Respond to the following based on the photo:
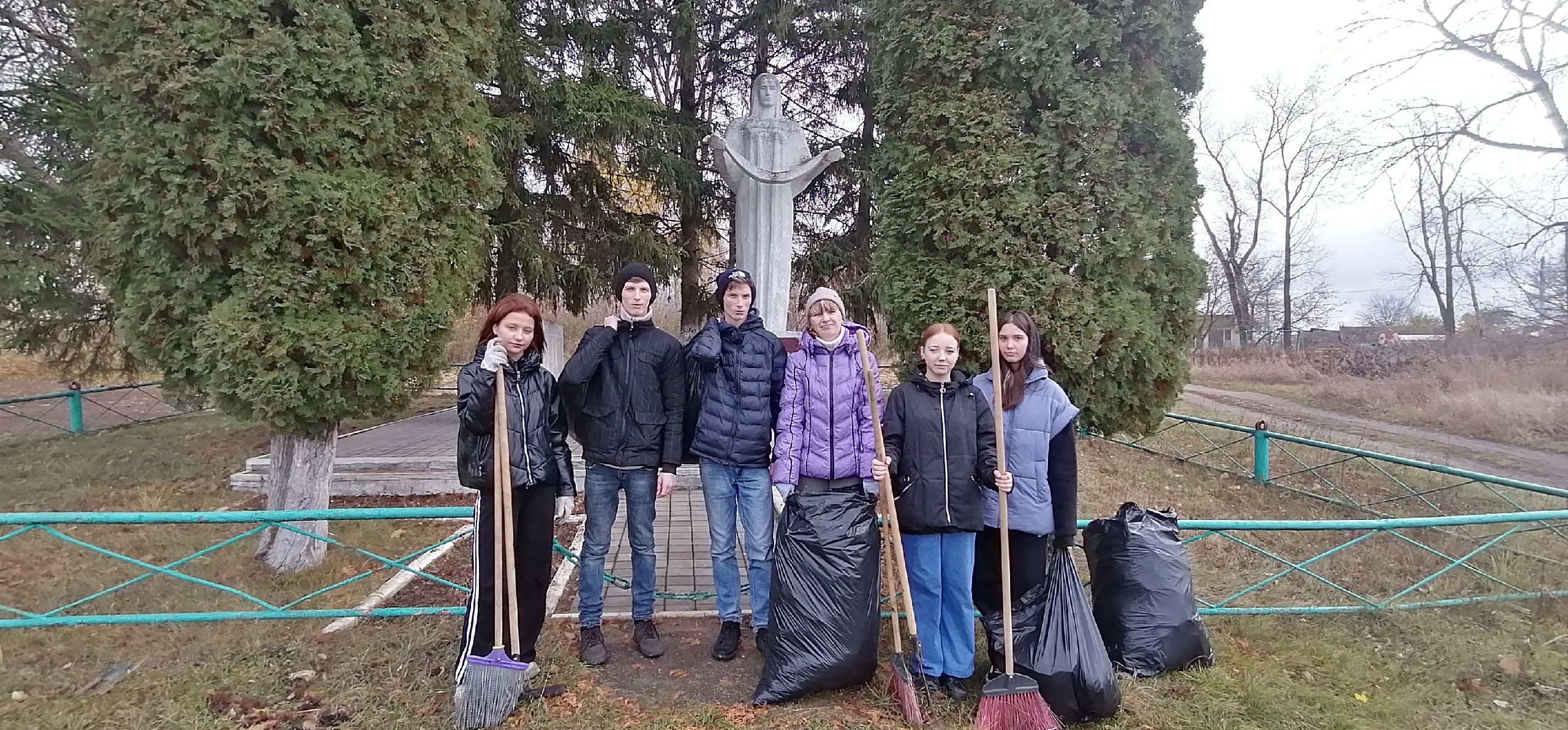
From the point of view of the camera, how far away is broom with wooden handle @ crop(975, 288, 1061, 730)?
2693 millimetres

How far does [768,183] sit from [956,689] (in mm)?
4631

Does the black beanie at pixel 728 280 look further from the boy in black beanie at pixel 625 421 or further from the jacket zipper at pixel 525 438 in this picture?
the jacket zipper at pixel 525 438

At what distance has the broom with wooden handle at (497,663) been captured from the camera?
2666 millimetres

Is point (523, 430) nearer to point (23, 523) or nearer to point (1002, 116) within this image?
point (23, 523)

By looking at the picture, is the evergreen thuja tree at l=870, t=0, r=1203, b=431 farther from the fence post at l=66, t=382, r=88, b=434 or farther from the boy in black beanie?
the fence post at l=66, t=382, r=88, b=434

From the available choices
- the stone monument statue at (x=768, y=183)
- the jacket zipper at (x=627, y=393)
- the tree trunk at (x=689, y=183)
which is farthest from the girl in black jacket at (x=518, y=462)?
the tree trunk at (x=689, y=183)

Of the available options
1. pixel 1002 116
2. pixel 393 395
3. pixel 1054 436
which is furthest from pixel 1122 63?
pixel 393 395

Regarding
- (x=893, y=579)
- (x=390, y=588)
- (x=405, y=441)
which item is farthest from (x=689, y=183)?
(x=893, y=579)

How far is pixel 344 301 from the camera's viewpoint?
437 centimetres

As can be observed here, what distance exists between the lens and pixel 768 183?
6.43 meters

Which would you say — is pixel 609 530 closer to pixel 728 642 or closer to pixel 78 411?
pixel 728 642

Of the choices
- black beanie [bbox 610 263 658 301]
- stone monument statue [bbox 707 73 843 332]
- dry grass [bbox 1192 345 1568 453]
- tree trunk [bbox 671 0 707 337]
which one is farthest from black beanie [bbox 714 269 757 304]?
dry grass [bbox 1192 345 1568 453]

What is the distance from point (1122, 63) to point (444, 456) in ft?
21.5

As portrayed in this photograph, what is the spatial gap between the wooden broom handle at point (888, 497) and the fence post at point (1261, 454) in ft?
20.9
